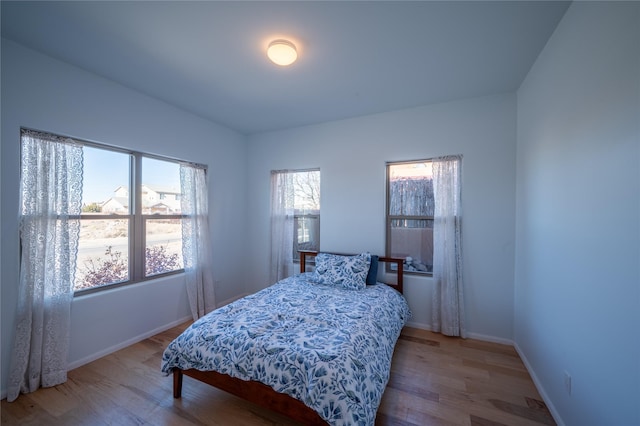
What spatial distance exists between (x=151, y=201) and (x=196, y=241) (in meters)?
0.73

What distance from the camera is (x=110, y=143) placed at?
8.20 ft

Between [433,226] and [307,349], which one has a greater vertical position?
[433,226]

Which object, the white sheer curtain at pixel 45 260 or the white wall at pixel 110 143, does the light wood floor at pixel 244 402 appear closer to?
the white sheer curtain at pixel 45 260

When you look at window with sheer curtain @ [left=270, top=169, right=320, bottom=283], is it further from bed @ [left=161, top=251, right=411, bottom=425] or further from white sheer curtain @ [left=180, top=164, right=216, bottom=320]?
bed @ [left=161, top=251, right=411, bottom=425]

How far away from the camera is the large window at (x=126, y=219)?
2.42m

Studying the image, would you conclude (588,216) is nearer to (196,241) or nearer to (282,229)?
(282,229)

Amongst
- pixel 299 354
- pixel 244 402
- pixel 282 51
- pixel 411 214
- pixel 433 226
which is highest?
pixel 282 51

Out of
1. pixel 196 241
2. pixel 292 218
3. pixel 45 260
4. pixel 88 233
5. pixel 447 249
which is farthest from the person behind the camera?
pixel 292 218

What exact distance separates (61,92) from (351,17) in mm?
2593

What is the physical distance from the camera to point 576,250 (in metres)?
1.50

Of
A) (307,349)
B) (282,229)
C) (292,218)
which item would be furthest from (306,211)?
(307,349)

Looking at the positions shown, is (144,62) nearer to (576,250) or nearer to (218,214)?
(218,214)

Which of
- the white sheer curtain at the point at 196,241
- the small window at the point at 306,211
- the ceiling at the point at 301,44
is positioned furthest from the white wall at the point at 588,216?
the white sheer curtain at the point at 196,241

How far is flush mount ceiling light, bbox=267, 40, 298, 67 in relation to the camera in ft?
6.08
